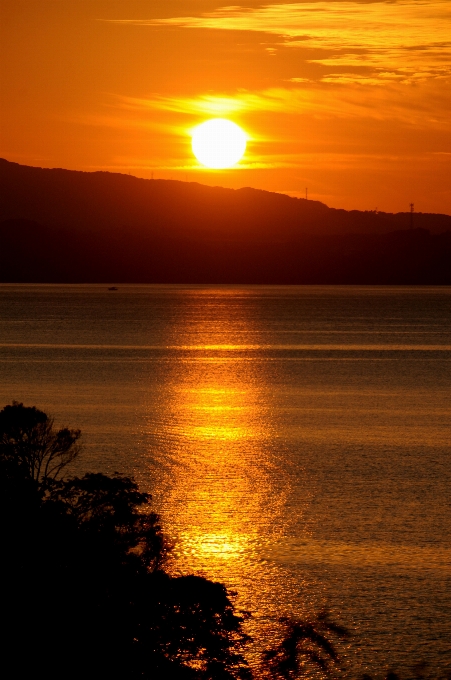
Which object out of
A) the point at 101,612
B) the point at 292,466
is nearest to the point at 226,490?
the point at 292,466

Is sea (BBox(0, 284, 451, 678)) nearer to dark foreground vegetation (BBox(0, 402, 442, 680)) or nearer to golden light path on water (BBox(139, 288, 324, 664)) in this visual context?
golden light path on water (BBox(139, 288, 324, 664))

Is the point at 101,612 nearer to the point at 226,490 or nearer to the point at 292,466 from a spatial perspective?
the point at 226,490

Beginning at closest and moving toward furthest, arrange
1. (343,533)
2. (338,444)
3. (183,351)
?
(343,533) → (338,444) → (183,351)

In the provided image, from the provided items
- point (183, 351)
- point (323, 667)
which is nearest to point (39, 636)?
point (323, 667)

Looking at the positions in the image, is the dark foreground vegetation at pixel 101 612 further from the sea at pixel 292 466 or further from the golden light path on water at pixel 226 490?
the golden light path on water at pixel 226 490

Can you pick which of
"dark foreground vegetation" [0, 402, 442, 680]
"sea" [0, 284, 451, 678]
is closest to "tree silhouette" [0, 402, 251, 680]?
"dark foreground vegetation" [0, 402, 442, 680]

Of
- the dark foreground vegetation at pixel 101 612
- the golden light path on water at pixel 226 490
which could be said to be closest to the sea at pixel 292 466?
the golden light path on water at pixel 226 490

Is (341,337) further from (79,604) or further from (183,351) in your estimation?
(79,604)
